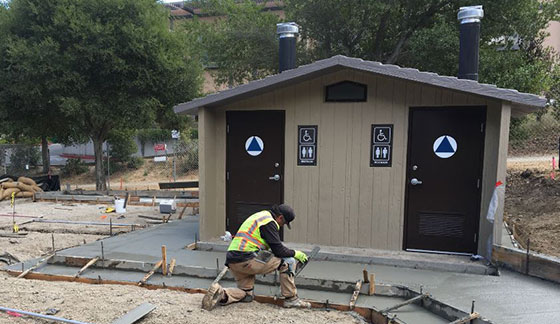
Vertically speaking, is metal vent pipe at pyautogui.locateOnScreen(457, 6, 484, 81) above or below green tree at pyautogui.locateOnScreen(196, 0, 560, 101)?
below

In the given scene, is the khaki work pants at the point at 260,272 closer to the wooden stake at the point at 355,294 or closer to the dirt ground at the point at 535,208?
the wooden stake at the point at 355,294

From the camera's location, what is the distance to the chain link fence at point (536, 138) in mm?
18938

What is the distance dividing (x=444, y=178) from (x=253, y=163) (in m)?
3.29

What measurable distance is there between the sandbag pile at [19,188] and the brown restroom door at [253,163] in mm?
10430

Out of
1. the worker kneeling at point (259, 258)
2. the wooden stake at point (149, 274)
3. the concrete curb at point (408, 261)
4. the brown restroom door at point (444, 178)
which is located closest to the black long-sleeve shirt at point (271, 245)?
the worker kneeling at point (259, 258)

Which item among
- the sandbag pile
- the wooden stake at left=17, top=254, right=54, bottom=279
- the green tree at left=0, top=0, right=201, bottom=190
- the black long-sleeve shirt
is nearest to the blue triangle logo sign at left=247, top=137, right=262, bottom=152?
the black long-sleeve shirt

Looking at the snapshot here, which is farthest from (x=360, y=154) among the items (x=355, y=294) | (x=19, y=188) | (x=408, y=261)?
→ (x=19, y=188)

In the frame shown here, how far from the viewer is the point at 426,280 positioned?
5.59 meters

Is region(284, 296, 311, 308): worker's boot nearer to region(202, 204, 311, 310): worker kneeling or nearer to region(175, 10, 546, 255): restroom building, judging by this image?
region(202, 204, 311, 310): worker kneeling

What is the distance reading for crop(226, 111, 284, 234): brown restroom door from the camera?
729 cm

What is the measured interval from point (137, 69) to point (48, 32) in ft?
10.6

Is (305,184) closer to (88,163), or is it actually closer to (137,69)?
(137,69)

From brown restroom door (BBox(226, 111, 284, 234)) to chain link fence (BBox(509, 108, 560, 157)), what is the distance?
15.9 meters

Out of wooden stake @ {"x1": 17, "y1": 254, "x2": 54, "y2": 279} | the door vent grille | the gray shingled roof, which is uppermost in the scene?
the gray shingled roof
